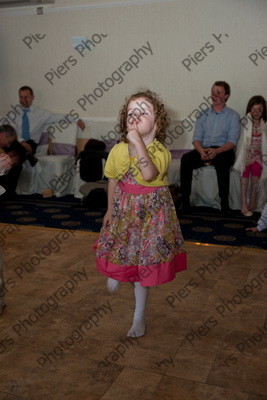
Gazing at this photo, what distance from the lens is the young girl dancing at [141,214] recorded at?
1763 millimetres

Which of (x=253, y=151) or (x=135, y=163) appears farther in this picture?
(x=253, y=151)

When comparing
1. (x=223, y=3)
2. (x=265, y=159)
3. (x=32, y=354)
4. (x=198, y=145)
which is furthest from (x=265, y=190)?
(x=32, y=354)

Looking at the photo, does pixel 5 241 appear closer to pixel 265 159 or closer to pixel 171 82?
pixel 265 159

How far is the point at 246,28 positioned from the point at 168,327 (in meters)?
4.02

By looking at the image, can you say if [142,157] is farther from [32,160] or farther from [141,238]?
[32,160]

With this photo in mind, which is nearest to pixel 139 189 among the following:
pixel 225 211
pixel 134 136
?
pixel 134 136

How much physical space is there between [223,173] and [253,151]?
1.20 ft

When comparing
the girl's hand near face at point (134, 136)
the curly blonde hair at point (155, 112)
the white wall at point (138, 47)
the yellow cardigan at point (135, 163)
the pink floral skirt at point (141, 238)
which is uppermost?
the white wall at point (138, 47)

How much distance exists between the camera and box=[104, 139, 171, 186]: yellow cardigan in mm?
1778

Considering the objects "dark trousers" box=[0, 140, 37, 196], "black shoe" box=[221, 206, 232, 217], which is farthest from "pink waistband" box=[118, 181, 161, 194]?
"dark trousers" box=[0, 140, 37, 196]

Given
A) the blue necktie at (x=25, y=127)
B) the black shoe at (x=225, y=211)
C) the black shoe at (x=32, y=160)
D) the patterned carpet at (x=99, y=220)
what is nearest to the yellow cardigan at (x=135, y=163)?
the patterned carpet at (x=99, y=220)

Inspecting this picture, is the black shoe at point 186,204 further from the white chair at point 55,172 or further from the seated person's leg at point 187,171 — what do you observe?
the white chair at point 55,172

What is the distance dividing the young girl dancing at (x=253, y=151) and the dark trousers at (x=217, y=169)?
11 cm

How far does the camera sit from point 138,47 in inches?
214
